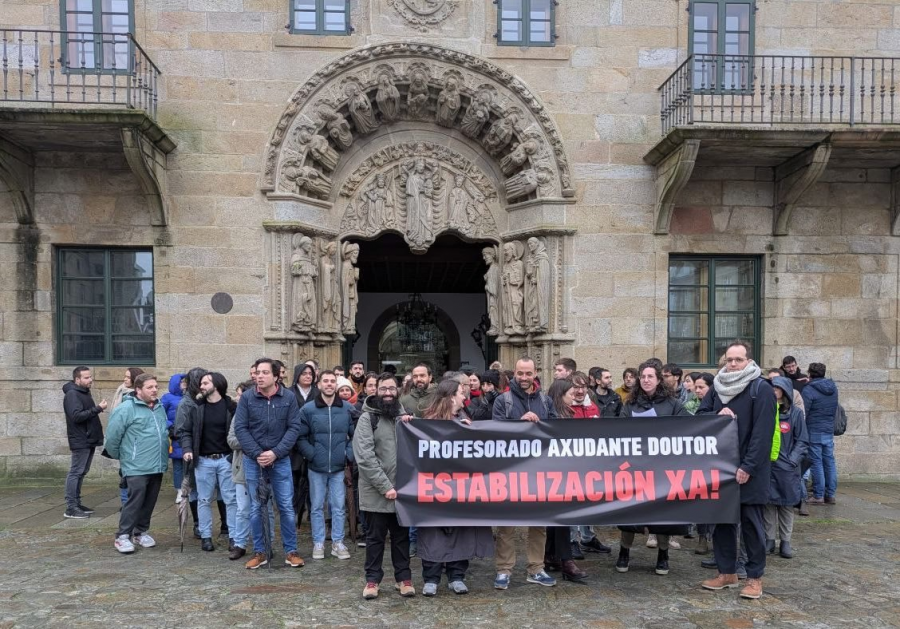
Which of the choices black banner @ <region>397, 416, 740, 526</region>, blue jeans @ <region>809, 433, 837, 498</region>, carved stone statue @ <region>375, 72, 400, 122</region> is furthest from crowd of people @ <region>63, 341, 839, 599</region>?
carved stone statue @ <region>375, 72, 400, 122</region>

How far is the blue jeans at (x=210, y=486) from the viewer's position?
670 centimetres

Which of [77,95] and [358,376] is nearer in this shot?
[358,376]

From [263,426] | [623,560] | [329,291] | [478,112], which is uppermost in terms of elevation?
[478,112]

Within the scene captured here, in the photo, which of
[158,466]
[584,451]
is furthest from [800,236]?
[158,466]

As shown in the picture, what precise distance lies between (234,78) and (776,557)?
30.2 ft

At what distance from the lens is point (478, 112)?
413 inches

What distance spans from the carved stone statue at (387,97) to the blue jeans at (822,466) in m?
7.41

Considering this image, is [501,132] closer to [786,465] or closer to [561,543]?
[786,465]

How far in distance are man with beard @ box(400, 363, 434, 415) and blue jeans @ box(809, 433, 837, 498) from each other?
211 inches

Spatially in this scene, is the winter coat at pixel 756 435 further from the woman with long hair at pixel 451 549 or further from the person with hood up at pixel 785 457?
the woman with long hair at pixel 451 549

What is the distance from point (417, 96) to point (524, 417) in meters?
6.41

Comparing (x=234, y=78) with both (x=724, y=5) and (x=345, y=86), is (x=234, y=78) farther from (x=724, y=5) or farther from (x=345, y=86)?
(x=724, y=5)

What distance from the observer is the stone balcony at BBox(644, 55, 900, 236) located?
9.62 metres

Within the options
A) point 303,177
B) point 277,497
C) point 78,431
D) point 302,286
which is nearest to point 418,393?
point 277,497
